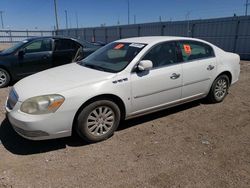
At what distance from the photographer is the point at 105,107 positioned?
3.57 meters

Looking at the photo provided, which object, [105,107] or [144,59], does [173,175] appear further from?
[144,59]

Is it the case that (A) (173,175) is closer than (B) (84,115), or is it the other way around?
(A) (173,175)

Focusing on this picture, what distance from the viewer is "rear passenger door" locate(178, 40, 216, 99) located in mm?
4438

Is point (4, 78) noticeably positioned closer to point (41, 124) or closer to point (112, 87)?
point (41, 124)

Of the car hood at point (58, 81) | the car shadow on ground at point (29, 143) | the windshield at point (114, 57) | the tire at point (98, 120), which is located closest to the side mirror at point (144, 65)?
the windshield at point (114, 57)

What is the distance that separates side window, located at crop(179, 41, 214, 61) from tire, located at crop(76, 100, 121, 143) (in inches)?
70.1

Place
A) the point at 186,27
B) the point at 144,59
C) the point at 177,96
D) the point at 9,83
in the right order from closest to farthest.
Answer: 1. the point at 144,59
2. the point at 177,96
3. the point at 9,83
4. the point at 186,27

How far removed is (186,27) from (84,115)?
611 inches

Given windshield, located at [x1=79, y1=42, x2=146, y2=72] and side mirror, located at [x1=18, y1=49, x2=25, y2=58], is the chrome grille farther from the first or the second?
side mirror, located at [x1=18, y1=49, x2=25, y2=58]

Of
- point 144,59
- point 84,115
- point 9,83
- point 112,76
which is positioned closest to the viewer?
point 84,115

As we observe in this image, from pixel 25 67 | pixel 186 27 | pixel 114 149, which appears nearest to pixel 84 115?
pixel 114 149

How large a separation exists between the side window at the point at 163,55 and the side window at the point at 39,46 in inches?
185

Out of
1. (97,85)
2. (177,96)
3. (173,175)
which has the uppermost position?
(97,85)

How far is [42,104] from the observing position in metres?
3.13
